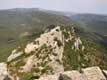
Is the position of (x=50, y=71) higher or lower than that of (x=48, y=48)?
lower

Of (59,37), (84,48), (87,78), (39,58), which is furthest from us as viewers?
(84,48)

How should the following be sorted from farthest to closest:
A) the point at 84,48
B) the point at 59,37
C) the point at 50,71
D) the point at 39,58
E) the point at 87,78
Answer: the point at 84,48
the point at 59,37
the point at 39,58
the point at 50,71
the point at 87,78

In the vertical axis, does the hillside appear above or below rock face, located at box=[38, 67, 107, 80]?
above

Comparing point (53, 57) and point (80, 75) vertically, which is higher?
point (53, 57)

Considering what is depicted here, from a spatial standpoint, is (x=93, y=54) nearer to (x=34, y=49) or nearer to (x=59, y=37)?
(x=59, y=37)

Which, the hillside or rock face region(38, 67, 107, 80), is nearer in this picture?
rock face region(38, 67, 107, 80)

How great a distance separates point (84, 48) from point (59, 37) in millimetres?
7663

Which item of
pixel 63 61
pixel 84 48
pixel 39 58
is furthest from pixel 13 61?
pixel 84 48

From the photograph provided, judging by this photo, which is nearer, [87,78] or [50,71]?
[87,78]

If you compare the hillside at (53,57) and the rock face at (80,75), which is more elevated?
the hillside at (53,57)

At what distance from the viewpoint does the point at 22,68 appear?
1950 inches

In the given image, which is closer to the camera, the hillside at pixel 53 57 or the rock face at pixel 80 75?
the rock face at pixel 80 75

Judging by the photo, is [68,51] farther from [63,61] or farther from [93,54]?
[93,54]

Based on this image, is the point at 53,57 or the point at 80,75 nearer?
the point at 80,75
